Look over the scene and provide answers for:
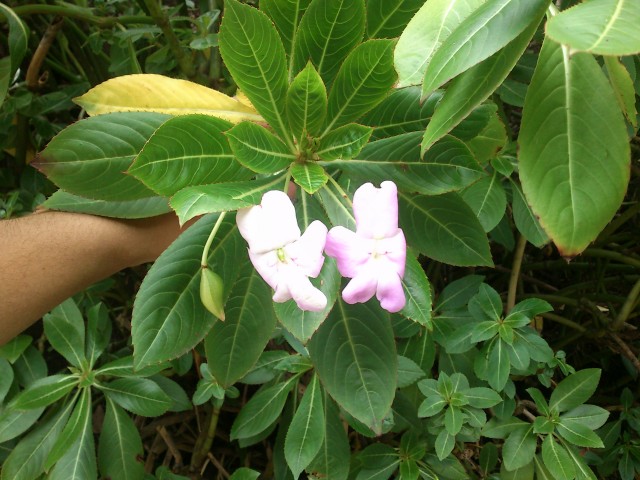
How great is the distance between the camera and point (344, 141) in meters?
0.62

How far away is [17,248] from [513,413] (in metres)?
0.91

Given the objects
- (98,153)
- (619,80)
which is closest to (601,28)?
(619,80)

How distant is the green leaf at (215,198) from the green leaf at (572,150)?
26 cm

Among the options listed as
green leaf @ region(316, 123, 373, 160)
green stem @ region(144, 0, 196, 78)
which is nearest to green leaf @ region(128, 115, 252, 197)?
green leaf @ region(316, 123, 373, 160)

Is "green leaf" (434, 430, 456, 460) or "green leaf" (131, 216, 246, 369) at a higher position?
"green leaf" (131, 216, 246, 369)

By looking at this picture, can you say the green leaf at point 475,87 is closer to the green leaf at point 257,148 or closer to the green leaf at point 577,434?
the green leaf at point 257,148

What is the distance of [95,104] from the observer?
69 centimetres

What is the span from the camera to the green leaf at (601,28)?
36 centimetres

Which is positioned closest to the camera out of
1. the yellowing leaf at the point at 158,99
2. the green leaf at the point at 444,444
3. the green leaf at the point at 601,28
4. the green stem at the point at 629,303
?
the green leaf at the point at 601,28

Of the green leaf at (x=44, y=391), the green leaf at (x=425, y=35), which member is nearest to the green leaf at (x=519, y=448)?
the green leaf at (x=425, y=35)

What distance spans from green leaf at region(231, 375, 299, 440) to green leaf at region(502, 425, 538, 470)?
420mm

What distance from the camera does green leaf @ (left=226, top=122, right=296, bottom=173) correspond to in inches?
22.7

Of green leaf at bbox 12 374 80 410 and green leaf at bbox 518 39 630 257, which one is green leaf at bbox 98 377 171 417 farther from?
green leaf at bbox 518 39 630 257

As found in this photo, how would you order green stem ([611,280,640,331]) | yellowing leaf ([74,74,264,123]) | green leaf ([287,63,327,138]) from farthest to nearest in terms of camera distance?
green stem ([611,280,640,331]) < yellowing leaf ([74,74,264,123]) < green leaf ([287,63,327,138])
